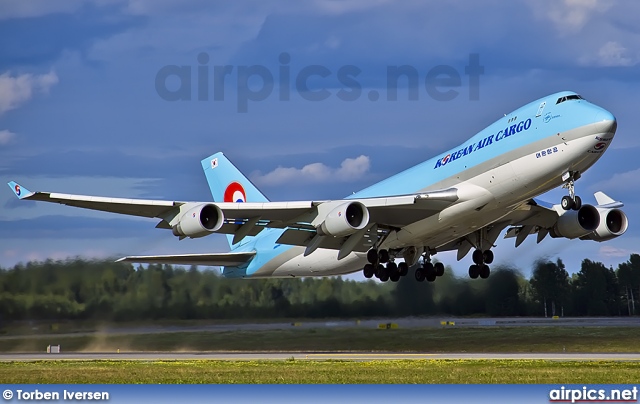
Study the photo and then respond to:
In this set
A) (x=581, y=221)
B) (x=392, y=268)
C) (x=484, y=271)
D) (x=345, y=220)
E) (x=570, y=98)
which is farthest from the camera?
(x=484, y=271)

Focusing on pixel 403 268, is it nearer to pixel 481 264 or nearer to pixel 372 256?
pixel 372 256

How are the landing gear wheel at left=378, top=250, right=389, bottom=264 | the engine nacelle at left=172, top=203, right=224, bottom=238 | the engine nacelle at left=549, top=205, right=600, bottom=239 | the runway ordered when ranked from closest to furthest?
the runway → the engine nacelle at left=172, top=203, right=224, bottom=238 → the landing gear wheel at left=378, top=250, right=389, bottom=264 → the engine nacelle at left=549, top=205, right=600, bottom=239

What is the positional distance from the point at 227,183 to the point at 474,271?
12.1 m

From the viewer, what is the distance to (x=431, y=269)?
127 ft

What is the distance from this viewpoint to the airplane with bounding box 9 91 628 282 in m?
29.3

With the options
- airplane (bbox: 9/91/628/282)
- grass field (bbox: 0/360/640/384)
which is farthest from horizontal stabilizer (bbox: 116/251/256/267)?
grass field (bbox: 0/360/640/384)

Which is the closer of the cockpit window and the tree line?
the cockpit window

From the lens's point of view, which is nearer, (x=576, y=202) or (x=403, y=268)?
(x=576, y=202)

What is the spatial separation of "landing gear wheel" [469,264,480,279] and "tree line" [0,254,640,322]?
153 cm

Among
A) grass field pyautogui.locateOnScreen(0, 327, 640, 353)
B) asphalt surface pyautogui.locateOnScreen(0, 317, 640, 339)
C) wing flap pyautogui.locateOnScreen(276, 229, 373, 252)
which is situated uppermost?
wing flap pyautogui.locateOnScreen(276, 229, 373, 252)

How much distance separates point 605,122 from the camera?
28.2 m

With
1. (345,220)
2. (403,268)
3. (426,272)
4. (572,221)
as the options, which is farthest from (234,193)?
(572,221)

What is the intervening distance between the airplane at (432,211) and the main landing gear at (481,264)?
0.04 m

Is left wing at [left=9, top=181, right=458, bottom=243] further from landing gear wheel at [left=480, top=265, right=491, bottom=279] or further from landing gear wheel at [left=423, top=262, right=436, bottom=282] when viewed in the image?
landing gear wheel at [left=480, top=265, right=491, bottom=279]
